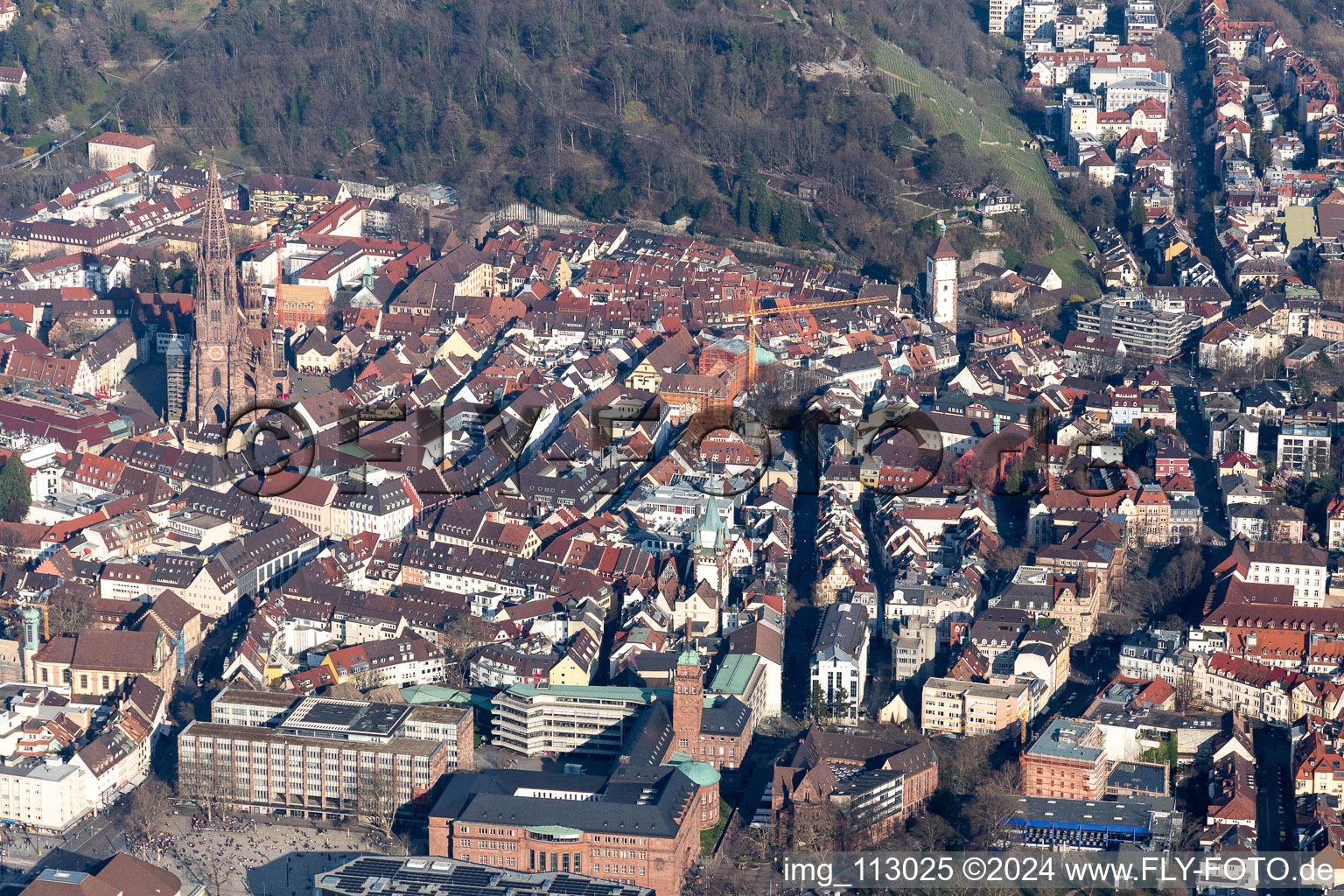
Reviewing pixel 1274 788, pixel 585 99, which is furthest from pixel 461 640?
pixel 585 99

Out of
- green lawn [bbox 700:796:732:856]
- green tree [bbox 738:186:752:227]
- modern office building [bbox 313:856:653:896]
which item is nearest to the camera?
modern office building [bbox 313:856:653:896]

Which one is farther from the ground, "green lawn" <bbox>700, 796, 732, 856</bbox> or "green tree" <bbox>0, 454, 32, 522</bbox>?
"green tree" <bbox>0, 454, 32, 522</bbox>

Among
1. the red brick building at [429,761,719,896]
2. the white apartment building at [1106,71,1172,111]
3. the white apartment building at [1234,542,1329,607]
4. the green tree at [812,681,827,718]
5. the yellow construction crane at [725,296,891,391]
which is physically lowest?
the red brick building at [429,761,719,896]

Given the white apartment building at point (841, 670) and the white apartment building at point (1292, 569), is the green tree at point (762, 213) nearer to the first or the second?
the white apartment building at point (1292, 569)

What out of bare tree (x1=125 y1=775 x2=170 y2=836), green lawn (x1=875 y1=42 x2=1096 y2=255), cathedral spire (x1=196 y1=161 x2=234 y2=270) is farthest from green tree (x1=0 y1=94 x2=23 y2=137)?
bare tree (x1=125 y1=775 x2=170 y2=836)

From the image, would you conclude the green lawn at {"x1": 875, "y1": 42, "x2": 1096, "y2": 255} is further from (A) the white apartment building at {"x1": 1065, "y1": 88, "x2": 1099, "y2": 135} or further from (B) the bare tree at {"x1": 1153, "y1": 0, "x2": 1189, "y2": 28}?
(B) the bare tree at {"x1": 1153, "y1": 0, "x2": 1189, "y2": 28}

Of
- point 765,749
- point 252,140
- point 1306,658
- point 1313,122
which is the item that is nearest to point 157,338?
point 252,140

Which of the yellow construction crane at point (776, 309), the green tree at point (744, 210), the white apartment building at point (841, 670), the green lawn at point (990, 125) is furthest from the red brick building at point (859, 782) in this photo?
the green lawn at point (990, 125)

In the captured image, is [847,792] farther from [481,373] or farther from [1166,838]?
[481,373]
